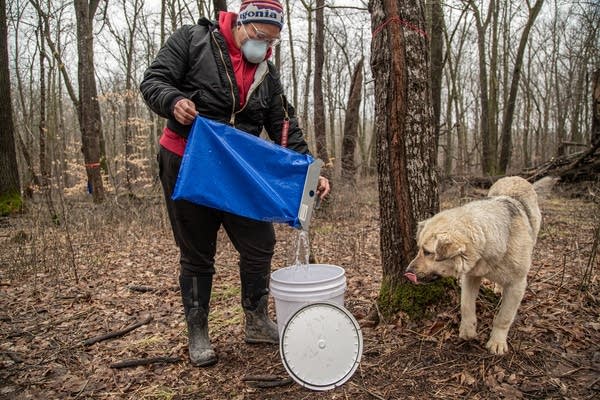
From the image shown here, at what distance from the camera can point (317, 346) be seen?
266cm

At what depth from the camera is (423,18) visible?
3277 millimetres

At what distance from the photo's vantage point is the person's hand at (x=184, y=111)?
261cm

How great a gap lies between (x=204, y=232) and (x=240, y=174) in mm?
596

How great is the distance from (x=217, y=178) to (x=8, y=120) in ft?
32.4

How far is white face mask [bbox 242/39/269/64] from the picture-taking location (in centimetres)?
294

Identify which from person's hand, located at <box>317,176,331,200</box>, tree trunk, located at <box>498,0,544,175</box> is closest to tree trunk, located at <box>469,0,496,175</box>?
tree trunk, located at <box>498,0,544,175</box>

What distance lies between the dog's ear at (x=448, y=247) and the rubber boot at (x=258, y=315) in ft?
4.59

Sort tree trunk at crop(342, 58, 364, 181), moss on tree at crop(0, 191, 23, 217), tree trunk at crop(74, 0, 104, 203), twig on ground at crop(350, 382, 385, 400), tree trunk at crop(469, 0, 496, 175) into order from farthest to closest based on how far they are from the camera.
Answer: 1. tree trunk at crop(469, 0, 496, 175)
2. tree trunk at crop(342, 58, 364, 181)
3. tree trunk at crop(74, 0, 104, 203)
4. moss on tree at crop(0, 191, 23, 217)
5. twig on ground at crop(350, 382, 385, 400)

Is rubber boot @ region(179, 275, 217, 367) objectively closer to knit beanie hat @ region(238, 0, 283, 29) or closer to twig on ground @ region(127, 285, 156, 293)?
knit beanie hat @ region(238, 0, 283, 29)

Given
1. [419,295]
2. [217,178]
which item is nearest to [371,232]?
[419,295]

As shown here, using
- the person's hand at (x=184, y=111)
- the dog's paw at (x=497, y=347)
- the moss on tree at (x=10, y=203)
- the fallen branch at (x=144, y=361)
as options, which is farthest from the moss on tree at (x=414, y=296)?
the moss on tree at (x=10, y=203)

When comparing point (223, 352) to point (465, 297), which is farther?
point (223, 352)

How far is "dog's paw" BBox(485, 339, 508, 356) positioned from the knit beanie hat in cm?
280

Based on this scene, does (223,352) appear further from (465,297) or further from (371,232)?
(371,232)
